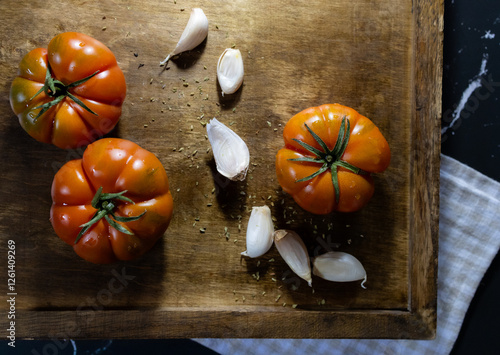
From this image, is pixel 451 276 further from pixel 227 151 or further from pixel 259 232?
pixel 227 151

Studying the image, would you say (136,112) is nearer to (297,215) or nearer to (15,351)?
(297,215)

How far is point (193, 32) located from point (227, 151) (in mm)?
317

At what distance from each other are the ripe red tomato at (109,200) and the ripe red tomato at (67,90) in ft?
0.22

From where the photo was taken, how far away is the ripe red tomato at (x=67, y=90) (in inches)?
39.2

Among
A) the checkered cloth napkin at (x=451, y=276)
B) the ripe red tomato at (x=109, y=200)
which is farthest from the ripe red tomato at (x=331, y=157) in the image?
the checkered cloth napkin at (x=451, y=276)

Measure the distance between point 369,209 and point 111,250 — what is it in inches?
26.3

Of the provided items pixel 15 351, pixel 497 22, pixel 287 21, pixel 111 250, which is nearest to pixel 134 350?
pixel 15 351

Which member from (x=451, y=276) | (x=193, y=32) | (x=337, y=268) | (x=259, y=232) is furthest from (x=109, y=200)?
(x=451, y=276)

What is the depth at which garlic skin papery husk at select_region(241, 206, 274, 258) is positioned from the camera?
1.14 metres

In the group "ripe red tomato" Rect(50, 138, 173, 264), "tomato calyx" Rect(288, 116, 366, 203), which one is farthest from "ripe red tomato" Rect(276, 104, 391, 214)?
"ripe red tomato" Rect(50, 138, 173, 264)

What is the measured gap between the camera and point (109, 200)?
3.18 ft

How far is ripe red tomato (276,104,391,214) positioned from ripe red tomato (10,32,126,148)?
434 mm

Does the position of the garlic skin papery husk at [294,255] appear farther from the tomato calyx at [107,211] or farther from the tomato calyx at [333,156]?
the tomato calyx at [107,211]

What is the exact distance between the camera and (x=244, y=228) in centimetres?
118
